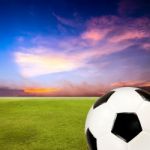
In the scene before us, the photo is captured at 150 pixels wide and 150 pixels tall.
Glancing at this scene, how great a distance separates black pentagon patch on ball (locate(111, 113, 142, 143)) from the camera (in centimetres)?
410

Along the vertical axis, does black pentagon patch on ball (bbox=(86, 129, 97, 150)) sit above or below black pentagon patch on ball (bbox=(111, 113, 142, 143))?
below

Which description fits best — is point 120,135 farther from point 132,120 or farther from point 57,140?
point 57,140

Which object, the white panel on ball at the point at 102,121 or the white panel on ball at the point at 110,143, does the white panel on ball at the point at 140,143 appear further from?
the white panel on ball at the point at 102,121

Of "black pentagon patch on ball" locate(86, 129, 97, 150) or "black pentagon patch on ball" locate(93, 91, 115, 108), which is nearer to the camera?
"black pentagon patch on ball" locate(86, 129, 97, 150)

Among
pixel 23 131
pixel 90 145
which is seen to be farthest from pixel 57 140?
pixel 90 145

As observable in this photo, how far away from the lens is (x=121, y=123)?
13.7 ft

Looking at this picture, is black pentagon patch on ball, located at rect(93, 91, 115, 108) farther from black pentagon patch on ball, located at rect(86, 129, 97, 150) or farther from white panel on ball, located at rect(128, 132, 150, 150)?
white panel on ball, located at rect(128, 132, 150, 150)

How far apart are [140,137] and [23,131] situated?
4.23 metres

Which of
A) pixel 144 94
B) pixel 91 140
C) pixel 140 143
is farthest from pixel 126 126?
pixel 144 94

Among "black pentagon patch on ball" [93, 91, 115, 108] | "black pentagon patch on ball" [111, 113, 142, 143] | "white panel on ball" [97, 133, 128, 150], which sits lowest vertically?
"white panel on ball" [97, 133, 128, 150]

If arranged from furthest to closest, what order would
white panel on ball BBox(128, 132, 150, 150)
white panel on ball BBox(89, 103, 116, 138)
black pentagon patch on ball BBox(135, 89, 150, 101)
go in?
1. black pentagon patch on ball BBox(135, 89, 150, 101)
2. white panel on ball BBox(89, 103, 116, 138)
3. white panel on ball BBox(128, 132, 150, 150)

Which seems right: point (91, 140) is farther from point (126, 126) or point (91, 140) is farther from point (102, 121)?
point (126, 126)

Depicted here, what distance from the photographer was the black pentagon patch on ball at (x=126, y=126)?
4.10 meters

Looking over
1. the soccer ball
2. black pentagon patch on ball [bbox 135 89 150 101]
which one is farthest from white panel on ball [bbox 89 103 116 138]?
black pentagon patch on ball [bbox 135 89 150 101]
